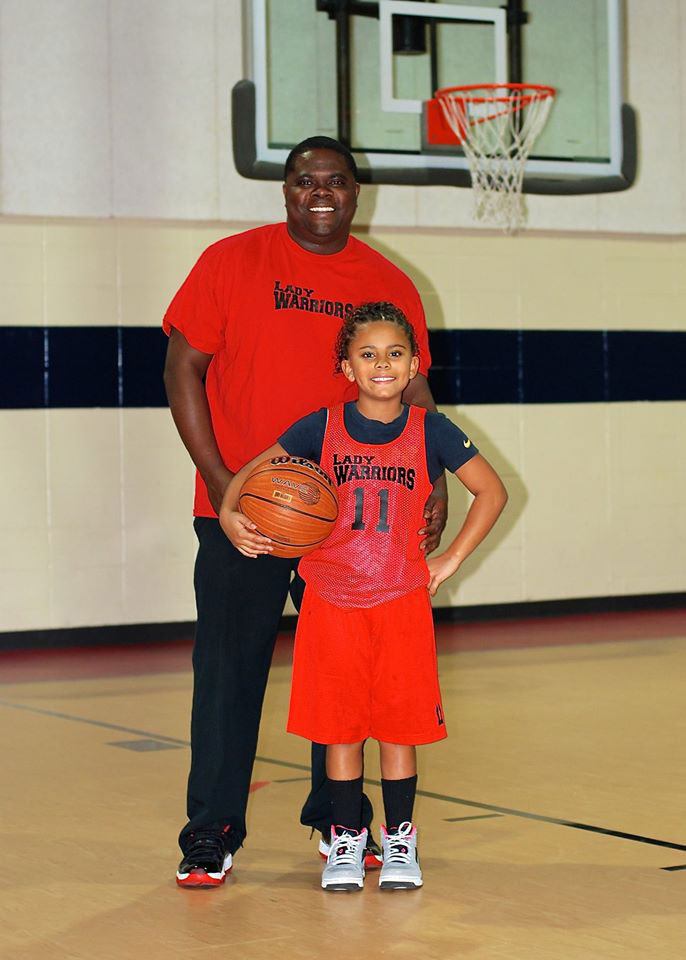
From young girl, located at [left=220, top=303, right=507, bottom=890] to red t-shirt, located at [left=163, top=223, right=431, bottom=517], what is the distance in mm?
159

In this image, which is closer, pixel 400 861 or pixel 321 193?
pixel 400 861

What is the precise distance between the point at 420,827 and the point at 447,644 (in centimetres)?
471

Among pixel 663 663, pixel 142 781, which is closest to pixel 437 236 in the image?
pixel 663 663

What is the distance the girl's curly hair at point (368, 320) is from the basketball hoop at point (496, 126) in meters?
5.64

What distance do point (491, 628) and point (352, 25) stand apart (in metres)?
3.84

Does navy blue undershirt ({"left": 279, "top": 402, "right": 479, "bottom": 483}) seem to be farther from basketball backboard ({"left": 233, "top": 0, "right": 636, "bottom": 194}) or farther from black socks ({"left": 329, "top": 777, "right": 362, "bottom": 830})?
basketball backboard ({"left": 233, "top": 0, "right": 636, "bottom": 194})

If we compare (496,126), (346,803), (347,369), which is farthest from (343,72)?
(346,803)

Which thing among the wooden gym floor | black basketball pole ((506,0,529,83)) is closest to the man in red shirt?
the wooden gym floor

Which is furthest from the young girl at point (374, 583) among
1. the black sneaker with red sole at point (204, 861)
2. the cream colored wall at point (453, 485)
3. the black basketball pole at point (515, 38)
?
the black basketball pole at point (515, 38)

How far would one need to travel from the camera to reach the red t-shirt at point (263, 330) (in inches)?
156

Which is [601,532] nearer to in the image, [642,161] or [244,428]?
[642,161]

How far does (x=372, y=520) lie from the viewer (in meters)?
3.76

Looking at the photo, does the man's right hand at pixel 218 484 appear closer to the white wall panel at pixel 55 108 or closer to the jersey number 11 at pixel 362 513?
the jersey number 11 at pixel 362 513

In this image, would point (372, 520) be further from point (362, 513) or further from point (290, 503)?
point (290, 503)
